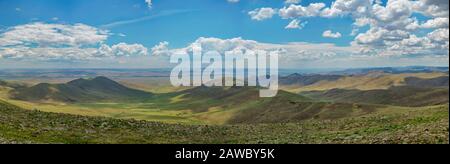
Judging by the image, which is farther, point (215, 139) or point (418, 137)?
point (215, 139)
